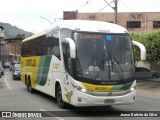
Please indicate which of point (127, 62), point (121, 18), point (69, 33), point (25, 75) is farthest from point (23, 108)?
point (121, 18)

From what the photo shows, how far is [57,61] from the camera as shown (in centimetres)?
1488

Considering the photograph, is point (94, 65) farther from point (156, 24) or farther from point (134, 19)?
point (156, 24)

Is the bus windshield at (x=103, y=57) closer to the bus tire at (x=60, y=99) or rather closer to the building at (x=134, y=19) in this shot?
the bus tire at (x=60, y=99)

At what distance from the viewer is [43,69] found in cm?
1783

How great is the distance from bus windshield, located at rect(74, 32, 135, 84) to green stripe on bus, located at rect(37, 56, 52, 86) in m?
3.62

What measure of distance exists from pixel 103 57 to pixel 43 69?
5587 millimetres

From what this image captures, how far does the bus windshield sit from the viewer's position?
12.7 metres

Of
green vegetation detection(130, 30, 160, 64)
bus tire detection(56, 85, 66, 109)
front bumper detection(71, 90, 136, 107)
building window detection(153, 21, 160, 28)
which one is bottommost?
bus tire detection(56, 85, 66, 109)

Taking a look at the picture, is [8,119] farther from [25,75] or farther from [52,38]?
[25,75]

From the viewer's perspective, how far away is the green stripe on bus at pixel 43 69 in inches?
668

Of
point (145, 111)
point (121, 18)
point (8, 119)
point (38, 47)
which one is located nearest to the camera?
point (8, 119)

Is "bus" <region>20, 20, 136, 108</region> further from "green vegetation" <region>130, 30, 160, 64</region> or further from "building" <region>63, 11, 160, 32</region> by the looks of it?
"building" <region>63, 11, 160, 32</region>

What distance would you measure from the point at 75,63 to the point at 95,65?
2.22 feet

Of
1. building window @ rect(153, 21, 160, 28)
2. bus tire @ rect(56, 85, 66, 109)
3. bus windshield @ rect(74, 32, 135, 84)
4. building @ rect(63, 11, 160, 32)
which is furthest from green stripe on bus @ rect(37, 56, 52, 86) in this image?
building window @ rect(153, 21, 160, 28)
